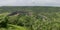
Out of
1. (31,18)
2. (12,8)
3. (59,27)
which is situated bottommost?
(59,27)

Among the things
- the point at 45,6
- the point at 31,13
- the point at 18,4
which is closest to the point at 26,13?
the point at 31,13

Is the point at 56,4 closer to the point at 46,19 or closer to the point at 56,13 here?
the point at 56,13

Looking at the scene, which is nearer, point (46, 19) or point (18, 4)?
point (46, 19)

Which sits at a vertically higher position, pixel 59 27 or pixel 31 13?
pixel 31 13

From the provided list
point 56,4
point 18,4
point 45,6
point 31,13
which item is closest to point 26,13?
point 31,13

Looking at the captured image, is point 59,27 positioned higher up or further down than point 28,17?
further down

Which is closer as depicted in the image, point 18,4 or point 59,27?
point 59,27

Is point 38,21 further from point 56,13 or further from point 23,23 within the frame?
point 56,13
